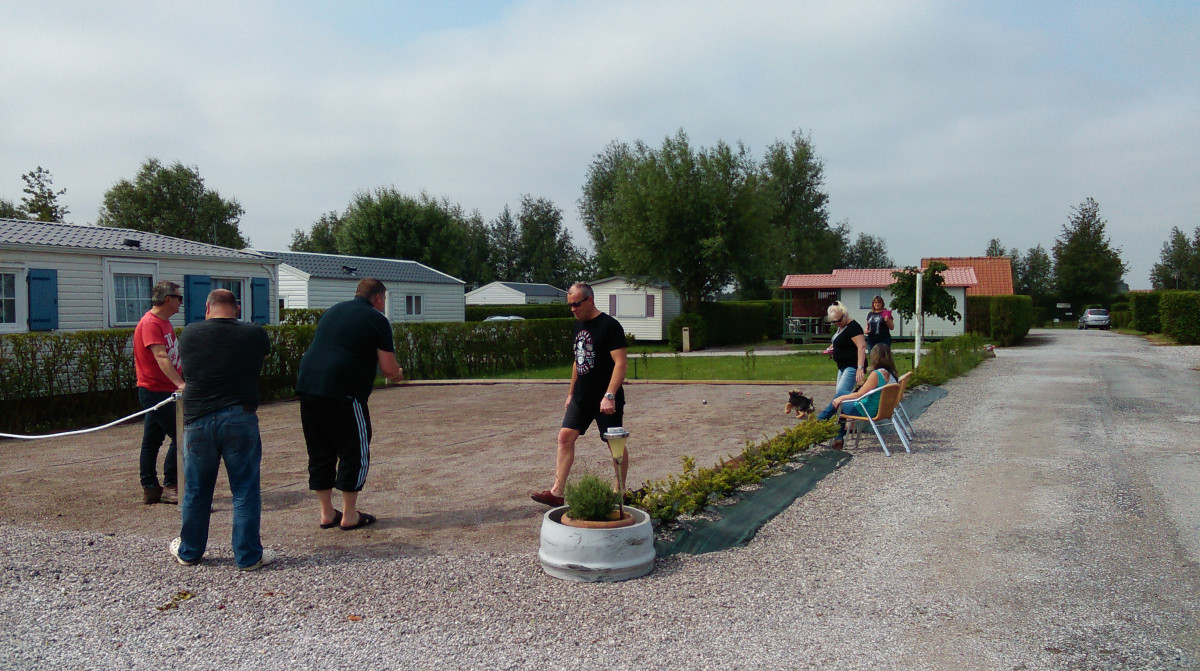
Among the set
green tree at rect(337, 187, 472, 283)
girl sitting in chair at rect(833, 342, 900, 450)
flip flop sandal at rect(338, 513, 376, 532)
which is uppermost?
green tree at rect(337, 187, 472, 283)

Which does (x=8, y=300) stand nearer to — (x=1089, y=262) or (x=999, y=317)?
(x=999, y=317)

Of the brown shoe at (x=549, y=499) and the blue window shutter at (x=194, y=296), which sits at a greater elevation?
the blue window shutter at (x=194, y=296)

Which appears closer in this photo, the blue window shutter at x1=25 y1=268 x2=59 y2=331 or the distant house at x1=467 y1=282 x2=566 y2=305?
the blue window shutter at x1=25 y1=268 x2=59 y2=331

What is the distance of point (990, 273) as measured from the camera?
1774 inches

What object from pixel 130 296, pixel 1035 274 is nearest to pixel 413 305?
pixel 130 296

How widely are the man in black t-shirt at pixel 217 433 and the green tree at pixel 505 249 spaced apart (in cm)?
6697

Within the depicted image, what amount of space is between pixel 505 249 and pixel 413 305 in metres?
42.7

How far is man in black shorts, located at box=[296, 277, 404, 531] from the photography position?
5.32 metres

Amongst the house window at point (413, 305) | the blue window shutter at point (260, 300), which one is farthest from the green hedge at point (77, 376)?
the house window at point (413, 305)

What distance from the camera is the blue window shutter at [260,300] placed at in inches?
754

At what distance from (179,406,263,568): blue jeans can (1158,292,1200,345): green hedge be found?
109 feet

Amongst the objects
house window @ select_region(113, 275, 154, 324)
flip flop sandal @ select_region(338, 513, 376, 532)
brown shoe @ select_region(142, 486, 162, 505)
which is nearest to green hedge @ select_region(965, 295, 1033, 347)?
house window @ select_region(113, 275, 154, 324)

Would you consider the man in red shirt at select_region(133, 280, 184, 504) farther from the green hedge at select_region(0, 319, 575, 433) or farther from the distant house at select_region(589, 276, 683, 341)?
the distant house at select_region(589, 276, 683, 341)

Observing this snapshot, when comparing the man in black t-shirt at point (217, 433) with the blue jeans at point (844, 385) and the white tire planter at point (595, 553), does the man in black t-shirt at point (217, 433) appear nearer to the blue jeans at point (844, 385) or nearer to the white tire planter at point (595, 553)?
the white tire planter at point (595, 553)
